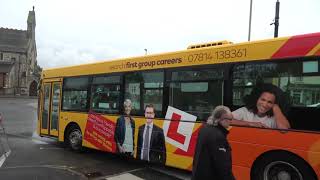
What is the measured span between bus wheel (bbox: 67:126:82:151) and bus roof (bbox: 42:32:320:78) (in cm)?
196

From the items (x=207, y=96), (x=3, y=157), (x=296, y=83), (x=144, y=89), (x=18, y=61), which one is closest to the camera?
(x=296, y=83)

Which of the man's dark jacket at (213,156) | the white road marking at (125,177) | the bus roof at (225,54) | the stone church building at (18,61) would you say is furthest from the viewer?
the stone church building at (18,61)

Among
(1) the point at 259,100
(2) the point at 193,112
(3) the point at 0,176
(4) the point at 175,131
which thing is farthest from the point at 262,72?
(3) the point at 0,176

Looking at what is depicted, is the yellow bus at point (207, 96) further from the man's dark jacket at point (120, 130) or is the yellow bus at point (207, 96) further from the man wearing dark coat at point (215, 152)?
the man wearing dark coat at point (215, 152)

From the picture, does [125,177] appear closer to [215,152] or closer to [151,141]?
[151,141]

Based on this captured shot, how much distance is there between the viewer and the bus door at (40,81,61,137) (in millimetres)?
14195

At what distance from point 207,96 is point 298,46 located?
6.89 ft

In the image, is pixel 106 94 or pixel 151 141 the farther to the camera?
pixel 106 94

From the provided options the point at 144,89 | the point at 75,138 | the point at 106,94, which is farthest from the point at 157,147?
the point at 75,138

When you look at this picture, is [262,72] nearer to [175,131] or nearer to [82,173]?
[175,131]

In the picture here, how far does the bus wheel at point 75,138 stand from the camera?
Result: 13.0m

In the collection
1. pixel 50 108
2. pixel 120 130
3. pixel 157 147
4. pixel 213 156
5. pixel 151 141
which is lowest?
pixel 157 147

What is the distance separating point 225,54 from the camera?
27.6ft

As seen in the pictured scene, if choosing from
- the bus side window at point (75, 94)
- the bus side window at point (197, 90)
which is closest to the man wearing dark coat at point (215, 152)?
the bus side window at point (197, 90)
